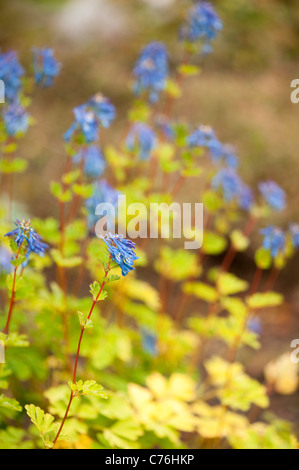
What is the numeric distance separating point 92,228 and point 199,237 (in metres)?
1.01

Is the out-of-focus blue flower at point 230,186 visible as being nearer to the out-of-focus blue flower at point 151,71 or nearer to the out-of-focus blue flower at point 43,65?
the out-of-focus blue flower at point 151,71

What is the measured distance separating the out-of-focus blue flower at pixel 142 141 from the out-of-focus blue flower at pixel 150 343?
1.25 metres

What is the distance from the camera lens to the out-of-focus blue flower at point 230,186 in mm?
2625

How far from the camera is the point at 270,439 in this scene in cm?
225

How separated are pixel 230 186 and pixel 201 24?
0.96 metres

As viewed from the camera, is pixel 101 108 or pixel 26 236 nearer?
pixel 26 236

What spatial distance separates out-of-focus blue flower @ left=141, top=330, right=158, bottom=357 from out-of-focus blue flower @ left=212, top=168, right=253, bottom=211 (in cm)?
112

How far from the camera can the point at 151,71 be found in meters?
2.62

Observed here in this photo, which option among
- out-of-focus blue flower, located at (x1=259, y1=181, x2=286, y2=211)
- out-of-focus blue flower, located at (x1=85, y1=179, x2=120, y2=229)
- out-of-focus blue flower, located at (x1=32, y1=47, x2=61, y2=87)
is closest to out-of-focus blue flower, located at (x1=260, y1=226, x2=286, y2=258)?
out-of-focus blue flower, located at (x1=259, y1=181, x2=286, y2=211)

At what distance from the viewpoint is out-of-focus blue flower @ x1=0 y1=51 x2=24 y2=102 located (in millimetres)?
2217

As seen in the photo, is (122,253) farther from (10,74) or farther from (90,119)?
(10,74)

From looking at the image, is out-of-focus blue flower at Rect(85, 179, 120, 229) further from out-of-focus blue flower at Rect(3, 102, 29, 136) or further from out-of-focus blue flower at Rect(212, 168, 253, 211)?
out-of-focus blue flower at Rect(212, 168, 253, 211)

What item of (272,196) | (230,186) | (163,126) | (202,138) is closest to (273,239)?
(272,196)
